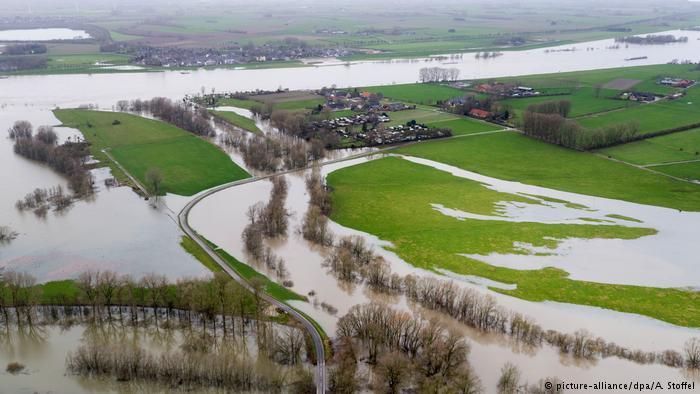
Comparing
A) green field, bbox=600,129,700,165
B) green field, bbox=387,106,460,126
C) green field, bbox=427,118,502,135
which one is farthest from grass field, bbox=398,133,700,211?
green field, bbox=387,106,460,126

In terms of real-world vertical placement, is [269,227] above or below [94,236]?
above

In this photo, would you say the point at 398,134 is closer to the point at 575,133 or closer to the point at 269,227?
the point at 575,133

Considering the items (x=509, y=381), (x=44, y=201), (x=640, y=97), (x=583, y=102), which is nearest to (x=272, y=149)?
(x=44, y=201)

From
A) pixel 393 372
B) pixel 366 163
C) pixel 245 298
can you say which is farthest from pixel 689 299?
pixel 366 163

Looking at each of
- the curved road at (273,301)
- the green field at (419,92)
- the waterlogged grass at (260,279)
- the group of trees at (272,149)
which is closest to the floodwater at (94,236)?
the curved road at (273,301)

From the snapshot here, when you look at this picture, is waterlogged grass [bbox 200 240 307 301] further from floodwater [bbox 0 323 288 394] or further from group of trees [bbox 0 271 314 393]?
floodwater [bbox 0 323 288 394]

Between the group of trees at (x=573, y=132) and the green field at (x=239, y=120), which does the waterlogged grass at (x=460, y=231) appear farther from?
the green field at (x=239, y=120)

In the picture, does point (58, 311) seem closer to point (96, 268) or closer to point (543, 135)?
point (96, 268)
